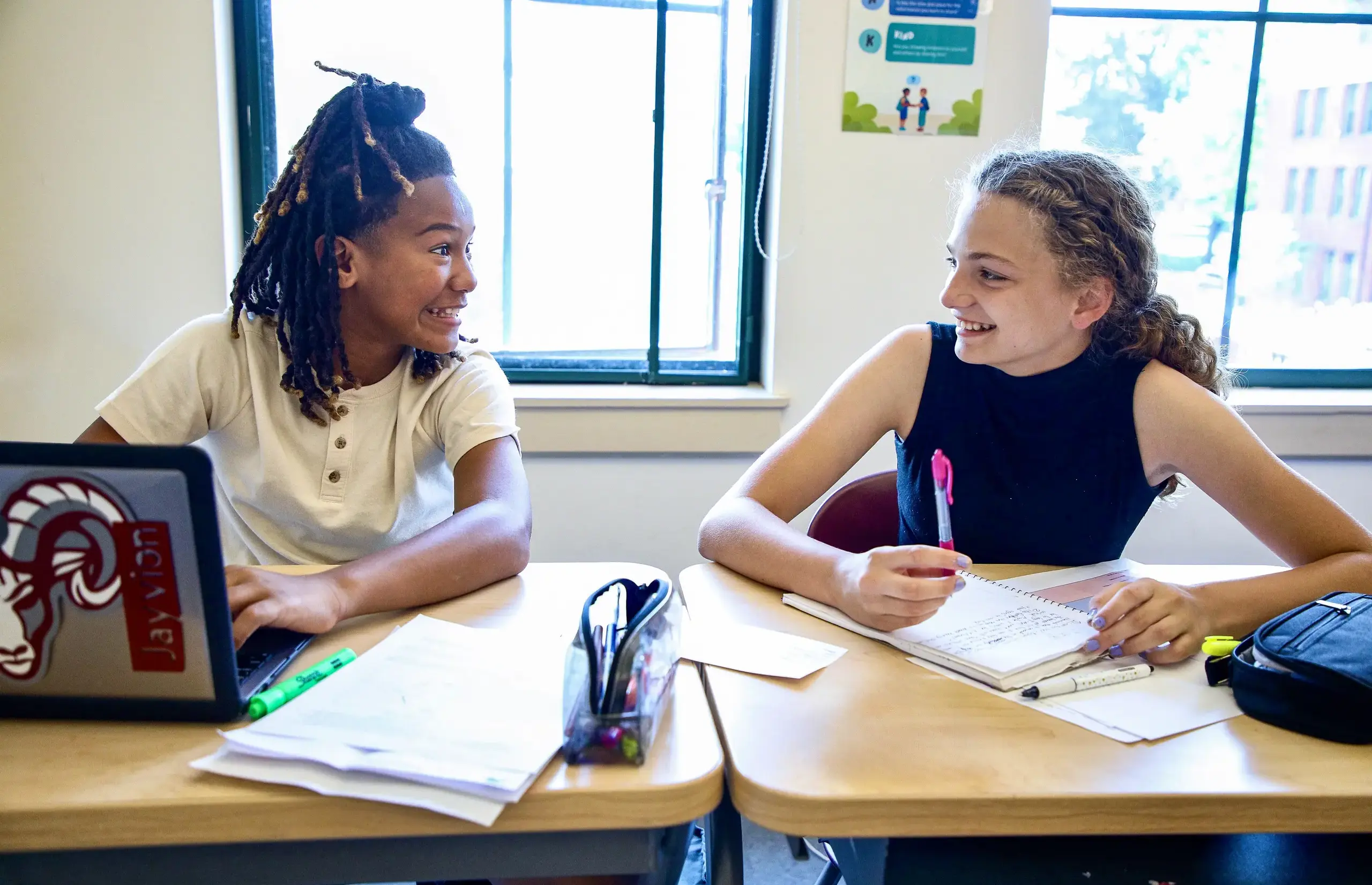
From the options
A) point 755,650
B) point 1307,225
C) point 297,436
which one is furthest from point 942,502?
point 1307,225

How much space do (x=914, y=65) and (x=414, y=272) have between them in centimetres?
147

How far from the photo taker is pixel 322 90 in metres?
2.44

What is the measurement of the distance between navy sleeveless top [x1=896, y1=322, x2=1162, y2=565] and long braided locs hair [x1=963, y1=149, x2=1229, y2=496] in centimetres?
5

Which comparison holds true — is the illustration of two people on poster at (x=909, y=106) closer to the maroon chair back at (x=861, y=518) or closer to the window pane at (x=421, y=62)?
the window pane at (x=421, y=62)

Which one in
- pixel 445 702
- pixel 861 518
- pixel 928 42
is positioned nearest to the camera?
pixel 445 702

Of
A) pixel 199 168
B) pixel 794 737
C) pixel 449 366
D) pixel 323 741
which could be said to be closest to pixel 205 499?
pixel 323 741

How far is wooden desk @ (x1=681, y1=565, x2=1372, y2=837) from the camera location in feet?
2.46

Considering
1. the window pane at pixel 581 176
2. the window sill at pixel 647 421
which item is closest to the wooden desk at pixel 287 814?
the window sill at pixel 647 421

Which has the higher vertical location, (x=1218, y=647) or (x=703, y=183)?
(x=703, y=183)

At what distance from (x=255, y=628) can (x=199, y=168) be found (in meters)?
1.69

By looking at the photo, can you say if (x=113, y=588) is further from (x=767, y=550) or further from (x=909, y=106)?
(x=909, y=106)

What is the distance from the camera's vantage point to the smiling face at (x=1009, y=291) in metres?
1.41

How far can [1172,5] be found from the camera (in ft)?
Answer: 8.56

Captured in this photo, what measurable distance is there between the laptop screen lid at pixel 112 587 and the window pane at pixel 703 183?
1.91 metres
